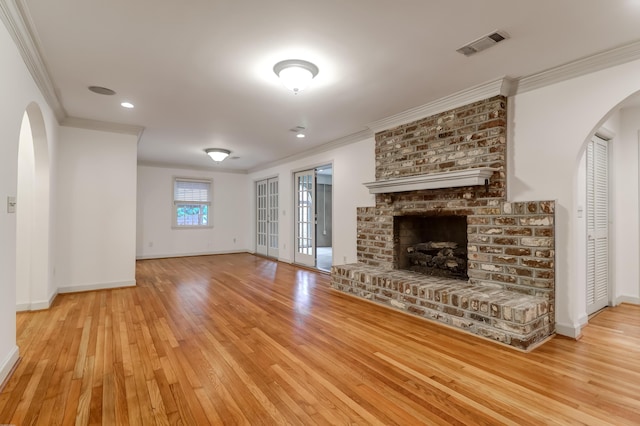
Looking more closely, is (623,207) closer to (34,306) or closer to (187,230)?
(34,306)

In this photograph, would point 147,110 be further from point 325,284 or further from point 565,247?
point 565,247

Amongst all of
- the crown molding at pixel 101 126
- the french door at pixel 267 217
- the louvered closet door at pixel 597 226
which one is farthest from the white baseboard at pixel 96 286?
the louvered closet door at pixel 597 226

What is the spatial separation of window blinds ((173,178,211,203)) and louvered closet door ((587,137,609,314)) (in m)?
8.13

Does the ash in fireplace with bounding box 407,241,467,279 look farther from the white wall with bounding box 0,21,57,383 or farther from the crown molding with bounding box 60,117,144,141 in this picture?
the crown molding with bounding box 60,117,144,141

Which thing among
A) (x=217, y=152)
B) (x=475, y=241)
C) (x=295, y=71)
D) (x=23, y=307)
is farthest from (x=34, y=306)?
(x=475, y=241)

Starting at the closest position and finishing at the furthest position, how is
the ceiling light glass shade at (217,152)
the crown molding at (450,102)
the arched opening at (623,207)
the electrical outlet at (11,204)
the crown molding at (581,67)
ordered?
the electrical outlet at (11,204), the crown molding at (581,67), the crown molding at (450,102), the arched opening at (623,207), the ceiling light glass shade at (217,152)

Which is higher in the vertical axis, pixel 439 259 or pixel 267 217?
pixel 267 217

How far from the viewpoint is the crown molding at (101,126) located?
4438 mm

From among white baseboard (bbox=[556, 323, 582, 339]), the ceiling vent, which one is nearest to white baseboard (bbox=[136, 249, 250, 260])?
white baseboard (bbox=[556, 323, 582, 339])

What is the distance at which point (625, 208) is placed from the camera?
3.89 m

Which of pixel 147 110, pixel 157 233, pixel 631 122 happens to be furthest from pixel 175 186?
pixel 631 122

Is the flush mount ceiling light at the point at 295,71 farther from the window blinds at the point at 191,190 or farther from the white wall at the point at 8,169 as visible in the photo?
the window blinds at the point at 191,190

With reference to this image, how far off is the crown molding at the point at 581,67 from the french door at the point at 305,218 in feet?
13.8

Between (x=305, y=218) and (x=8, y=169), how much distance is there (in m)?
5.14
